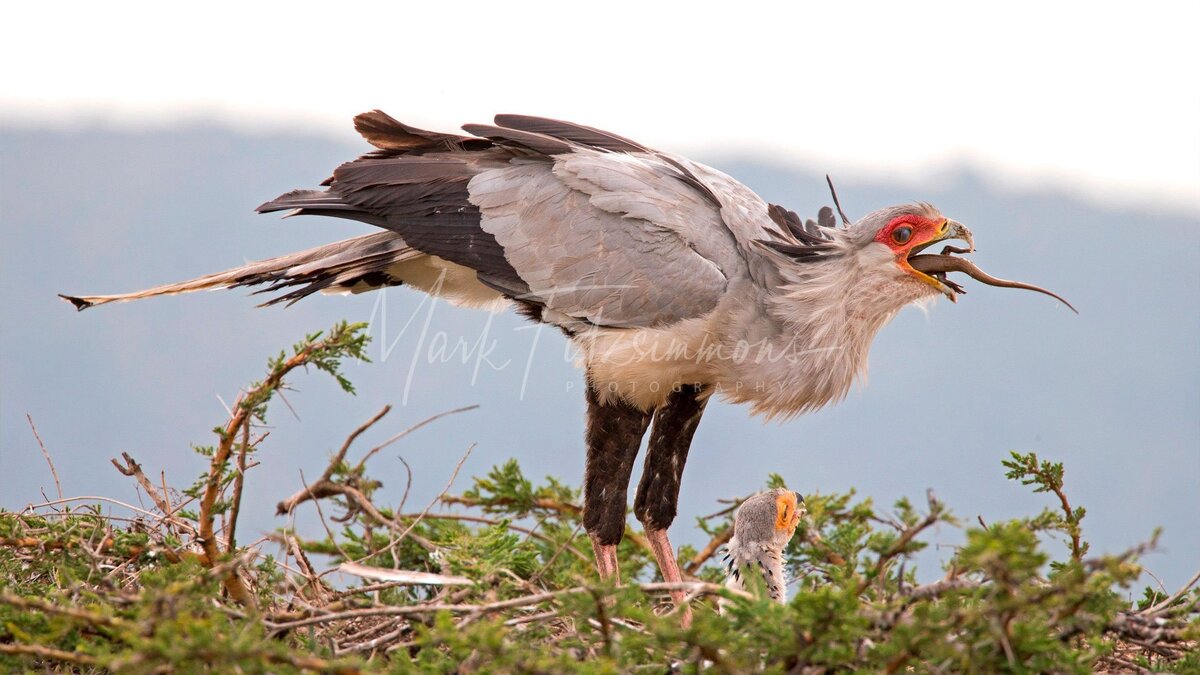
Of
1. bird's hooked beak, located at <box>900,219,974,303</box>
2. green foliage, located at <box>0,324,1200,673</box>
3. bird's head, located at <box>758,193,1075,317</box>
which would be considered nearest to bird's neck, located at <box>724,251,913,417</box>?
bird's head, located at <box>758,193,1075,317</box>

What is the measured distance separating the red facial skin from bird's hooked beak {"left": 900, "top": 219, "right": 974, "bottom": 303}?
0.01 meters

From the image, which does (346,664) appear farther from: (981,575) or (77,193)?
(77,193)

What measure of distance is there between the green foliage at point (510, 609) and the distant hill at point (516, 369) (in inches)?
1498

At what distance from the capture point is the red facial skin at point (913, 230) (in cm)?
519

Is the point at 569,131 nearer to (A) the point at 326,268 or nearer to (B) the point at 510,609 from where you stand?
(A) the point at 326,268

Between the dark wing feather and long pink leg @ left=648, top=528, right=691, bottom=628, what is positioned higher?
the dark wing feather

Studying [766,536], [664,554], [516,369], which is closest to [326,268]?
[664,554]

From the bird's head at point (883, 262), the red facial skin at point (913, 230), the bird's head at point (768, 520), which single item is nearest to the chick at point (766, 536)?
the bird's head at point (768, 520)

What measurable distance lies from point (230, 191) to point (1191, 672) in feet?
325

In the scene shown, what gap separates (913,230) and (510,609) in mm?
2446

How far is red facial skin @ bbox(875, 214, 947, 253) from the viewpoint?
519 centimetres

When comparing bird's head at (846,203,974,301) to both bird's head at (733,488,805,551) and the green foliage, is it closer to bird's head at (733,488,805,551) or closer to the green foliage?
the green foliage

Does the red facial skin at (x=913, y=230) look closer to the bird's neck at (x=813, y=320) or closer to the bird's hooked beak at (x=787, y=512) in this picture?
the bird's neck at (x=813, y=320)

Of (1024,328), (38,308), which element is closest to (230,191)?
(38,308)
